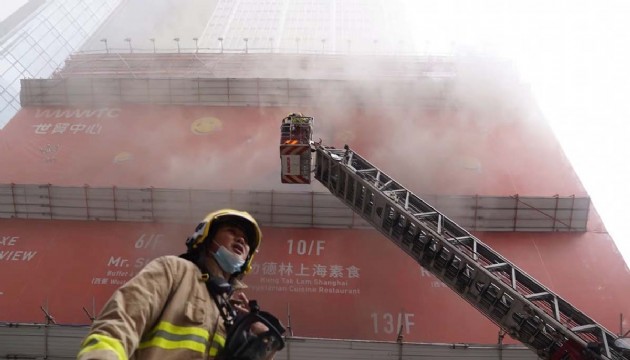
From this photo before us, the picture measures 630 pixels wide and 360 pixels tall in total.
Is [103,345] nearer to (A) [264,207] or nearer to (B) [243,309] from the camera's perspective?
(B) [243,309]

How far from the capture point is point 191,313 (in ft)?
5.56

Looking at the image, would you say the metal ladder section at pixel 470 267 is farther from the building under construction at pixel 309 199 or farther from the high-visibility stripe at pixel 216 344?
the high-visibility stripe at pixel 216 344

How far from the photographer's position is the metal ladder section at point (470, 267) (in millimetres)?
4543

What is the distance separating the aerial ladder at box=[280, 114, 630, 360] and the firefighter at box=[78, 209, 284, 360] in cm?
358

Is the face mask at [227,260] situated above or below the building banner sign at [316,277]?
above

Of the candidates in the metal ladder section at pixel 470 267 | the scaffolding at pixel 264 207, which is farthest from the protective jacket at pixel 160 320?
the scaffolding at pixel 264 207

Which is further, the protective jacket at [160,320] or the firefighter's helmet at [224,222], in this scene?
the firefighter's helmet at [224,222]

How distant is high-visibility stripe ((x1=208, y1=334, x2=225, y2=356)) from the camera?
173cm

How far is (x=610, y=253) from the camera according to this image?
22.7 ft

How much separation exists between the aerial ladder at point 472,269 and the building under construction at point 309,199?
0.21m

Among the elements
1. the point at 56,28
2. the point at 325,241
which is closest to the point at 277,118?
the point at 325,241

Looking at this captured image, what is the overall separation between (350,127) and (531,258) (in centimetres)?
398

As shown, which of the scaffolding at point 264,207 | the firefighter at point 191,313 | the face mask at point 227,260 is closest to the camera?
the firefighter at point 191,313

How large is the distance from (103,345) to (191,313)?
394 millimetres
